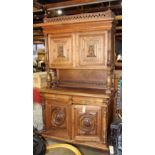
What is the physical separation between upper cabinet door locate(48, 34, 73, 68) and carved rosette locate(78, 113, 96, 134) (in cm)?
88

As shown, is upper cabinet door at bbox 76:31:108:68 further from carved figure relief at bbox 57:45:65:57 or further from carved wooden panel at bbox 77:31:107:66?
carved figure relief at bbox 57:45:65:57

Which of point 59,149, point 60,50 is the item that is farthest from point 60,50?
point 59,149

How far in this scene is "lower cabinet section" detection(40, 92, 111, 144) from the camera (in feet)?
8.90

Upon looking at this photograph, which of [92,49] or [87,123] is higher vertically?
[92,49]

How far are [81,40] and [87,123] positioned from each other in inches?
51.9

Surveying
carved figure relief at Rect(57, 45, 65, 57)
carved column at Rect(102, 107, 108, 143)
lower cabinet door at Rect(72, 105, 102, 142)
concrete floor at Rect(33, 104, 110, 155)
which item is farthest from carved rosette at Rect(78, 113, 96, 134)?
carved figure relief at Rect(57, 45, 65, 57)

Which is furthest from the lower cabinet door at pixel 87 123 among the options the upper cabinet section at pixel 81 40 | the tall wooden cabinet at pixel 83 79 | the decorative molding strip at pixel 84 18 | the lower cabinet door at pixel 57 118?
the decorative molding strip at pixel 84 18

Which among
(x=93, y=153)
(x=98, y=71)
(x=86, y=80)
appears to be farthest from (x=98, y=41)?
(x=93, y=153)

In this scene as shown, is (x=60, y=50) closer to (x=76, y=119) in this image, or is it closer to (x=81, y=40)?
(x=81, y=40)

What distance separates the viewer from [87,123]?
2.81 metres
